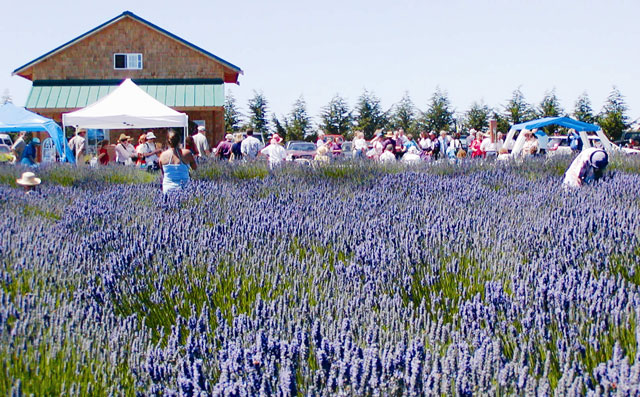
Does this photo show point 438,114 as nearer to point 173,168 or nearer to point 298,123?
point 298,123

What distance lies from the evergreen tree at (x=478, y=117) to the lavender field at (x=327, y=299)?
3394 centimetres

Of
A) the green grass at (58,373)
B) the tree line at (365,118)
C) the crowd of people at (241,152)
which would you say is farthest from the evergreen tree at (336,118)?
the green grass at (58,373)

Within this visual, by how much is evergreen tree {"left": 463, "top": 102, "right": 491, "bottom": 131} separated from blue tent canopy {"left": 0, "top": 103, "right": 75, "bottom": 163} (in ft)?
88.1

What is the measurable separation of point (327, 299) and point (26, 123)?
629 inches

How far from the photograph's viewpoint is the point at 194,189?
6.80 meters

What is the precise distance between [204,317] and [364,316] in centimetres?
59

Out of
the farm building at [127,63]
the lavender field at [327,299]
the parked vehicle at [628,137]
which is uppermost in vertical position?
the farm building at [127,63]

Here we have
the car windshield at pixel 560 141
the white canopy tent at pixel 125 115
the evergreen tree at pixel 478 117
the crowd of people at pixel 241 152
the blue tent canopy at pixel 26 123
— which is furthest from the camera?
the evergreen tree at pixel 478 117

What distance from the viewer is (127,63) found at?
28.8 metres

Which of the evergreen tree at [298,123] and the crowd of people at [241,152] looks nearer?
the crowd of people at [241,152]

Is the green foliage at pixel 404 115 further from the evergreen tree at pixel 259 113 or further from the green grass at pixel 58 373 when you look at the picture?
the green grass at pixel 58 373

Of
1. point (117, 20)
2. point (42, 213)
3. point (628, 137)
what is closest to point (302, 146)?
point (117, 20)

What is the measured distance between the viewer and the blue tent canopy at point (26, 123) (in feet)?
54.0

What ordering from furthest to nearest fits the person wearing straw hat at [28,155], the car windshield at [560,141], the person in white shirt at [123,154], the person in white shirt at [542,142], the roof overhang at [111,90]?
the roof overhang at [111,90] < the car windshield at [560,141] < the person in white shirt at [542,142] < the person in white shirt at [123,154] < the person wearing straw hat at [28,155]
